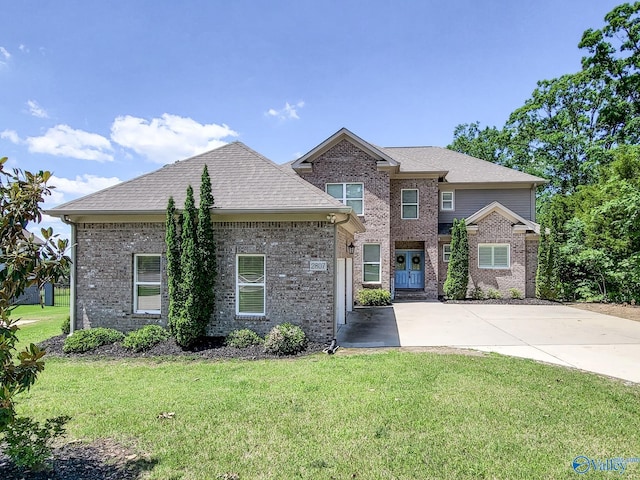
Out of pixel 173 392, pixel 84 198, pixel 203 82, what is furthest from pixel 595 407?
pixel 203 82

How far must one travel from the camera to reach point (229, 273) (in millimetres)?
9703

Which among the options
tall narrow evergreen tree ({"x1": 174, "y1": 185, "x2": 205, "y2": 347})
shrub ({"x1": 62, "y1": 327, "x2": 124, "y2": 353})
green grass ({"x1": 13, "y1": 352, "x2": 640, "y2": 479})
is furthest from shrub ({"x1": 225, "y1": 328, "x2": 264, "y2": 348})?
shrub ({"x1": 62, "y1": 327, "x2": 124, "y2": 353})

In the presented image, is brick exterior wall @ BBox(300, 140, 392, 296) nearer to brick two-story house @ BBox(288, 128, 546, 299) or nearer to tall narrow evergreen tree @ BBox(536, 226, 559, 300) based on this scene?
brick two-story house @ BBox(288, 128, 546, 299)

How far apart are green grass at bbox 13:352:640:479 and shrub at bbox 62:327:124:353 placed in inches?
53.6

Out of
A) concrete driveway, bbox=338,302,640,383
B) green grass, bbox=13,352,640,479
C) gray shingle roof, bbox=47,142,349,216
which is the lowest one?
concrete driveway, bbox=338,302,640,383

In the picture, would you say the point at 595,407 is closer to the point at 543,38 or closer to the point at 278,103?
the point at 278,103

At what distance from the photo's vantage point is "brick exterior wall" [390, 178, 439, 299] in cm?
1961

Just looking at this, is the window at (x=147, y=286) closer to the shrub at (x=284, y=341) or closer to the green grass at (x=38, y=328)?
the green grass at (x=38, y=328)

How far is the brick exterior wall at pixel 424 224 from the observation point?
64.3 feet

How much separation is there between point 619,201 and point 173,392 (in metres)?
18.6

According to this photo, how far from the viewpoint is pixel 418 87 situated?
15.2m

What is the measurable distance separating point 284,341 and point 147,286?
4.28 meters

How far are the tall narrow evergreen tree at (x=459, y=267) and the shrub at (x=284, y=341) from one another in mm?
12260

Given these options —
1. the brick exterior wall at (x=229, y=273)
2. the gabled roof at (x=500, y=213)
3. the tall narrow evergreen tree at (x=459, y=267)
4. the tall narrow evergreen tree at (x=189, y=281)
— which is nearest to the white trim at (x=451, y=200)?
the gabled roof at (x=500, y=213)
